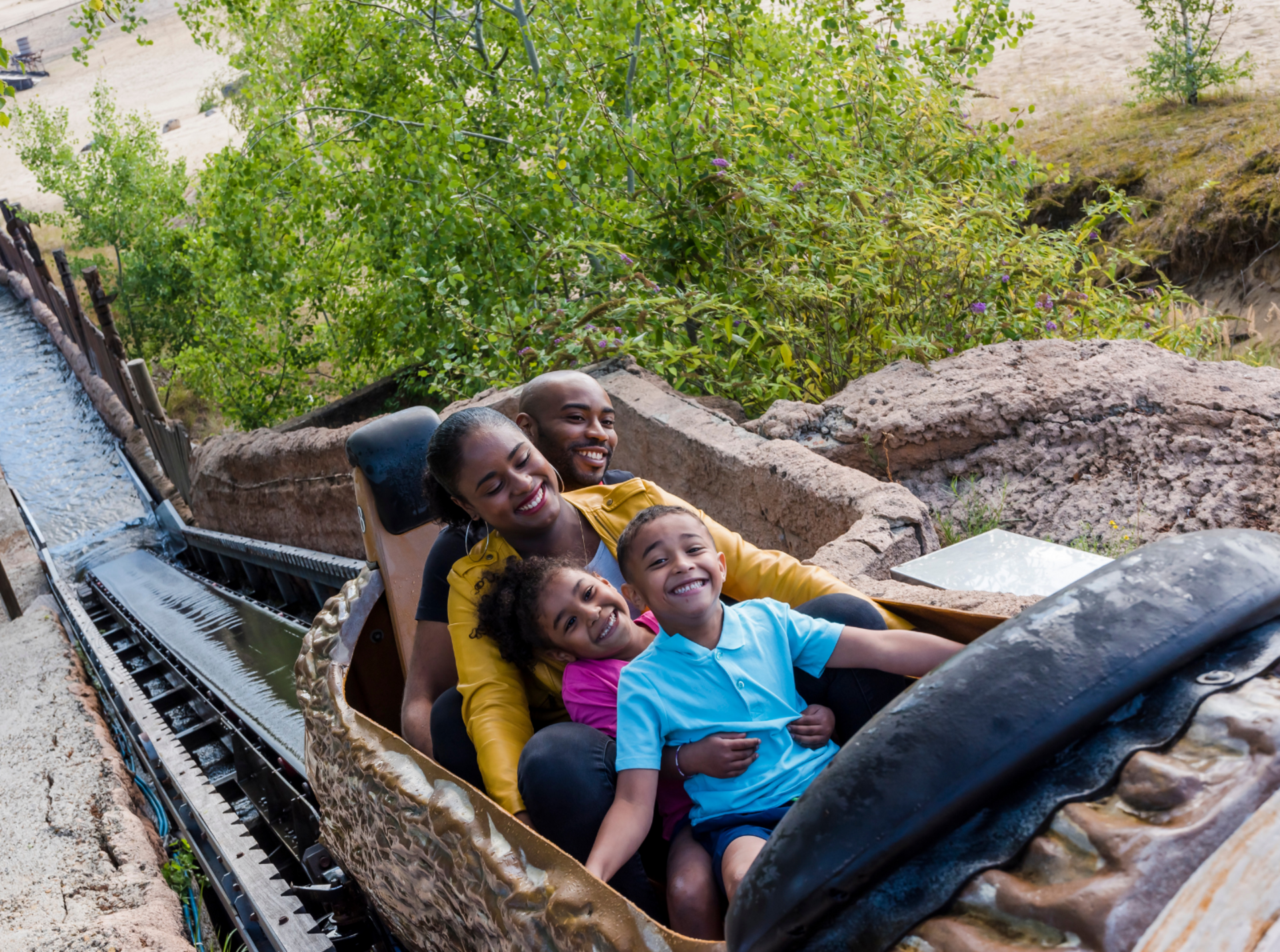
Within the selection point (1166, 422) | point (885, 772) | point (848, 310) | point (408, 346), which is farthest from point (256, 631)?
point (885, 772)

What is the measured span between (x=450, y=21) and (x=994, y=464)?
5.42m

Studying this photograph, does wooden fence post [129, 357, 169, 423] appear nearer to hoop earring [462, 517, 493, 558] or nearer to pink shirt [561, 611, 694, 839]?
hoop earring [462, 517, 493, 558]

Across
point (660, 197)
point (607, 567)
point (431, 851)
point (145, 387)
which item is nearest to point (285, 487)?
point (660, 197)

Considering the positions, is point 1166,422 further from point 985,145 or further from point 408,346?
point 408,346

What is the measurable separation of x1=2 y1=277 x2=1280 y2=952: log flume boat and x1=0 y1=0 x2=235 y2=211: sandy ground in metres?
35.6

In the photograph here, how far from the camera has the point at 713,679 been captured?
1.63 meters

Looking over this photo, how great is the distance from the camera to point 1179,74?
10.4 m

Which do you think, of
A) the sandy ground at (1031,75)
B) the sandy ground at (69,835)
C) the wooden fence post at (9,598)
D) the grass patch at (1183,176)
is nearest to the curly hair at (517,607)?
the sandy ground at (69,835)

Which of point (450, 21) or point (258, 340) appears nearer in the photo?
point (450, 21)

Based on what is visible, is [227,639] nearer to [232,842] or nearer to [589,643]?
[232,842]

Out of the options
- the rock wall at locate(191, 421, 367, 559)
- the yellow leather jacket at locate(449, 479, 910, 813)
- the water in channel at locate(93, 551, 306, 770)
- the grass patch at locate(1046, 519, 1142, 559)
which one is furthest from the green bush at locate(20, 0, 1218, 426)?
the yellow leather jacket at locate(449, 479, 910, 813)

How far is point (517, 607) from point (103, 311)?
10.1 m

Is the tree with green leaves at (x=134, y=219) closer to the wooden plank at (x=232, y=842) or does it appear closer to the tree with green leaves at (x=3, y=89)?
the tree with green leaves at (x=3, y=89)

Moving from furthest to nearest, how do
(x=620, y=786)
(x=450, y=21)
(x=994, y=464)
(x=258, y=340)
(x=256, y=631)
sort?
(x=258, y=340) → (x=450, y=21) → (x=256, y=631) → (x=994, y=464) → (x=620, y=786)
